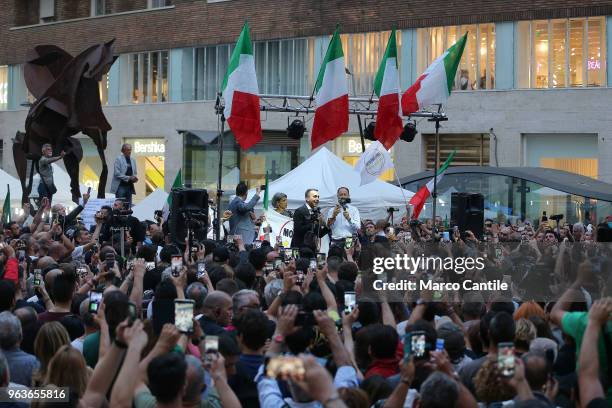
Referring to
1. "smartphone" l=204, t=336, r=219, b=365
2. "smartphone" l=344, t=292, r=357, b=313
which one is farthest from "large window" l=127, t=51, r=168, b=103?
"smartphone" l=204, t=336, r=219, b=365

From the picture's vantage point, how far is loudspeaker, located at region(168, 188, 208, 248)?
51.9 feet

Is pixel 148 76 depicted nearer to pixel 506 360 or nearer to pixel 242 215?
pixel 242 215

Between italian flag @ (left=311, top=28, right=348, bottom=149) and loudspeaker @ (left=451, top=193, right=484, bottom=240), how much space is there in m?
2.44

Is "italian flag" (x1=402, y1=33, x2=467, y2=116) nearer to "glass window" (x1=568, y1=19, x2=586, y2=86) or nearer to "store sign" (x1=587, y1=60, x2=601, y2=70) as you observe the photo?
"store sign" (x1=587, y1=60, x2=601, y2=70)

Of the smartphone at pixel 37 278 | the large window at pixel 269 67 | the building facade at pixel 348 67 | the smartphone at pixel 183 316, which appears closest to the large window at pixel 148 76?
the building facade at pixel 348 67

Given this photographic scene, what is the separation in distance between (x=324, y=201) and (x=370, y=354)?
17.5 m

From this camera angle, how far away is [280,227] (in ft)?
74.4

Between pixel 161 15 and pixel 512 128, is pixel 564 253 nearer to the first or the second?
pixel 512 128

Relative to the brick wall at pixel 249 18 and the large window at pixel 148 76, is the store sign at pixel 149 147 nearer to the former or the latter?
the large window at pixel 148 76

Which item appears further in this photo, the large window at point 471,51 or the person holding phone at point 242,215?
the large window at point 471,51

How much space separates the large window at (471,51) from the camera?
3794 cm

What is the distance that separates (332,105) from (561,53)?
19.8 meters

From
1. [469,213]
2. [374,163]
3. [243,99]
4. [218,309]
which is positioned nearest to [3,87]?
[243,99]

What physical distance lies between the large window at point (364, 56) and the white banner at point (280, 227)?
16688 millimetres
